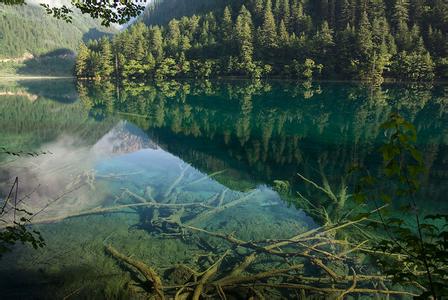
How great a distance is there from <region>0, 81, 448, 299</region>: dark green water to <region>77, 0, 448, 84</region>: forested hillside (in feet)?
184

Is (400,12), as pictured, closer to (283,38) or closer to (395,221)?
(283,38)

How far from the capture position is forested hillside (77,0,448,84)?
93.3 m

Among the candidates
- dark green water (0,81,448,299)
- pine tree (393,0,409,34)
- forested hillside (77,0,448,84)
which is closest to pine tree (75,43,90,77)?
forested hillside (77,0,448,84)

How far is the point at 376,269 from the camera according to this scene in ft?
30.2

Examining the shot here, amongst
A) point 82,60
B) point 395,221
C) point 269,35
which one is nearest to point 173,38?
point 82,60

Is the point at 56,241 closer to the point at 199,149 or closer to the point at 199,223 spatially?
the point at 199,223

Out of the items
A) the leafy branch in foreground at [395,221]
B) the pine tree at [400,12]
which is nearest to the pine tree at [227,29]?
the pine tree at [400,12]

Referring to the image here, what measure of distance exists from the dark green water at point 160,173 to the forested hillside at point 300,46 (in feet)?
184

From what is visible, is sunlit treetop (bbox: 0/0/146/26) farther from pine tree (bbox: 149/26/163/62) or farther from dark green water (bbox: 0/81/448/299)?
pine tree (bbox: 149/26/163/62)

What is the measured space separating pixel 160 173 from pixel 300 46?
315ft

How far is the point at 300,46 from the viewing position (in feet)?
347

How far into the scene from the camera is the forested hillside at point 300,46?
3674 inches

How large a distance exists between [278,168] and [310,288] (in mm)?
12882

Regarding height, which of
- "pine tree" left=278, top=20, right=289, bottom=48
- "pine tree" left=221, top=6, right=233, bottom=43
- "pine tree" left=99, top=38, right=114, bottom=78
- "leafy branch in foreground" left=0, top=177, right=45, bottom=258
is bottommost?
"leafy branch in foreground" left=0, top=177, right=45, bottom=258
